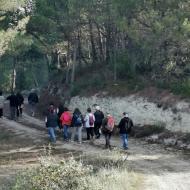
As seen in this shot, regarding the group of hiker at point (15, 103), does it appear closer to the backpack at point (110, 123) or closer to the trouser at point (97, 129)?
the trouser at point (97, 129)

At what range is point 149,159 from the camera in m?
21.5

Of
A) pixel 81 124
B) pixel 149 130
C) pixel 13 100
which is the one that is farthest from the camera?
pixel 13 100

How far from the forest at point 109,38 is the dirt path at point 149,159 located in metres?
5.37

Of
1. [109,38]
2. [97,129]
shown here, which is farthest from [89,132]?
[109,38]

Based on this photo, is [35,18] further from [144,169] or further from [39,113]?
[144,169]

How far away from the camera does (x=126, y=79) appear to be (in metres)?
34.5

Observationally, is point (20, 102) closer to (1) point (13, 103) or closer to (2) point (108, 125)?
(1) point (13, 103)

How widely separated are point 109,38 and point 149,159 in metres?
18.1

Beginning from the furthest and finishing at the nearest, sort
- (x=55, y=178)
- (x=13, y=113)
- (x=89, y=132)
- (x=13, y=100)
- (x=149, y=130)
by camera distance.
→ (x=13, y=113), (x=13, y=100), (x=149, y=130), (x=89, y=132), (x=55, y=178)

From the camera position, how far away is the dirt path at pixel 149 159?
17309 mm

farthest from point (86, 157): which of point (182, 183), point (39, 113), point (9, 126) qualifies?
point (39, 113)

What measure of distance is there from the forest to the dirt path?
5.37 metres

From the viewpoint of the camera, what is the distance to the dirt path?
56.8 ft

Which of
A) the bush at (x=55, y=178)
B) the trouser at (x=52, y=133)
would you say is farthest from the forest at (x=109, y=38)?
the bush at (x=55, y=178)
